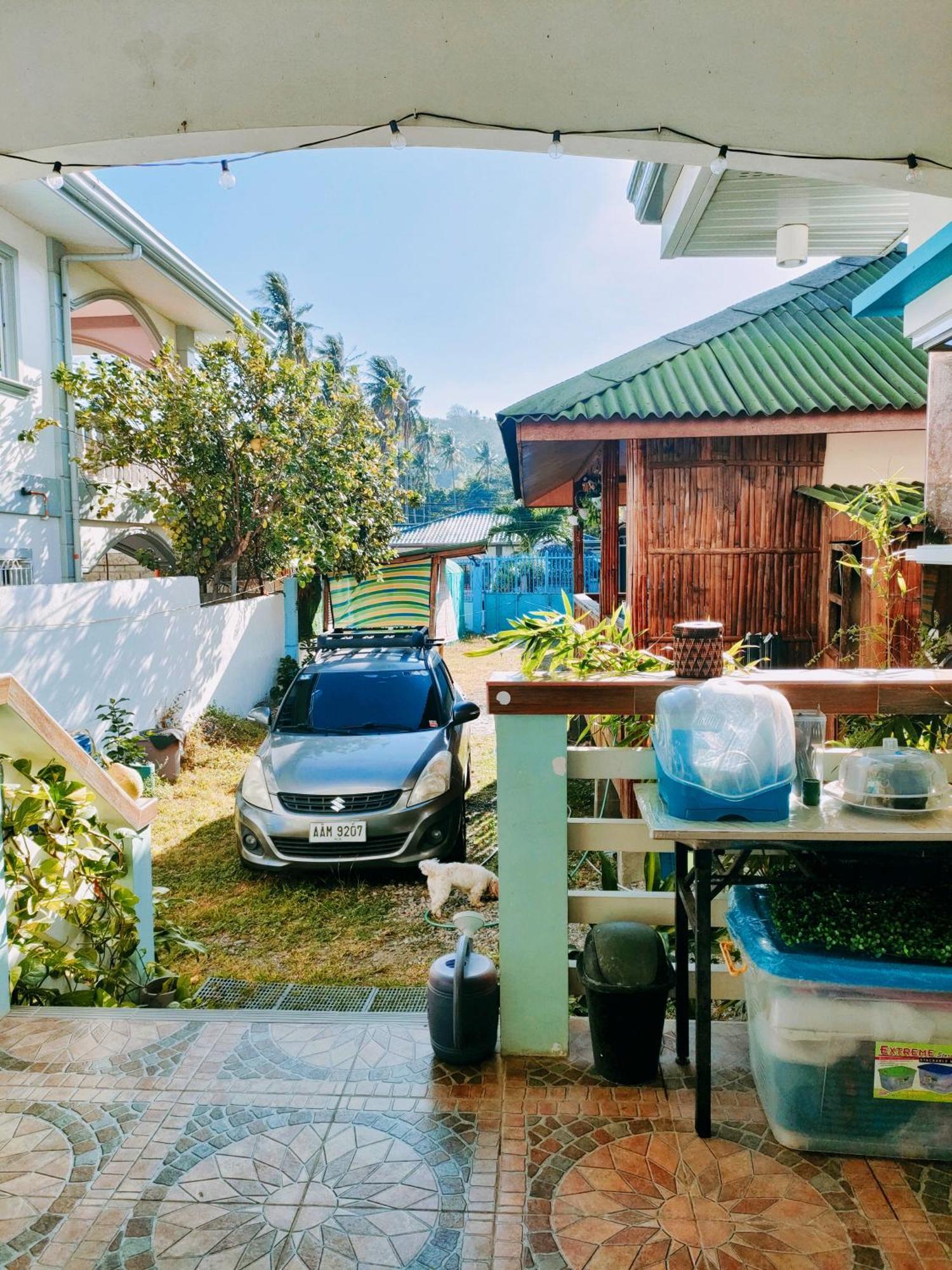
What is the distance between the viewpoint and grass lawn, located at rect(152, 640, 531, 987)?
4.82m

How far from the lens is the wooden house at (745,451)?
259 inches

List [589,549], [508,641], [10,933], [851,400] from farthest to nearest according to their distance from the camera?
[589,549]
[851,400]
[10,933]
[508,641]

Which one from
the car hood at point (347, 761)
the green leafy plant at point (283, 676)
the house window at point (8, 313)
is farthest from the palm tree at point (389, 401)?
the car hood at point (347, 761)

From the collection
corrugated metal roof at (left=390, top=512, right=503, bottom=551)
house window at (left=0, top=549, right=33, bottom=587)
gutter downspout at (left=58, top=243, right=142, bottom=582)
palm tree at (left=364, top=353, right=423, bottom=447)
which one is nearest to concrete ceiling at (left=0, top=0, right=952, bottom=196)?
house window at (left=0, top=549, right=33, bottom=587)

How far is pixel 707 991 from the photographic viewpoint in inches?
93.0

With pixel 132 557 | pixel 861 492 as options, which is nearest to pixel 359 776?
pixel 861 492

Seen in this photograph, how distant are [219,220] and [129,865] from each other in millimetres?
57128

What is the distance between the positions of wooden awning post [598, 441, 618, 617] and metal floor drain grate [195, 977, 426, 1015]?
4578 millimetres

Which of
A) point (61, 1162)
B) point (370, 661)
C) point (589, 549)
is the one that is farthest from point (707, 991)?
point (589, 549)

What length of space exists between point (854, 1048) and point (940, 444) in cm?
425

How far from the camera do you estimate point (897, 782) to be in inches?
91.7

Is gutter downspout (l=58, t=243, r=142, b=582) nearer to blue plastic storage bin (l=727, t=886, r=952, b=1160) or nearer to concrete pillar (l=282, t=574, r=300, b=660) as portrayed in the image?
concrete pillar (l=282, t=574, r=300, b=660)

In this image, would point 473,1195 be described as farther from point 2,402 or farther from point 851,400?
point 2,402

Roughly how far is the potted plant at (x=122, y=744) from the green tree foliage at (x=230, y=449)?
346 cm
